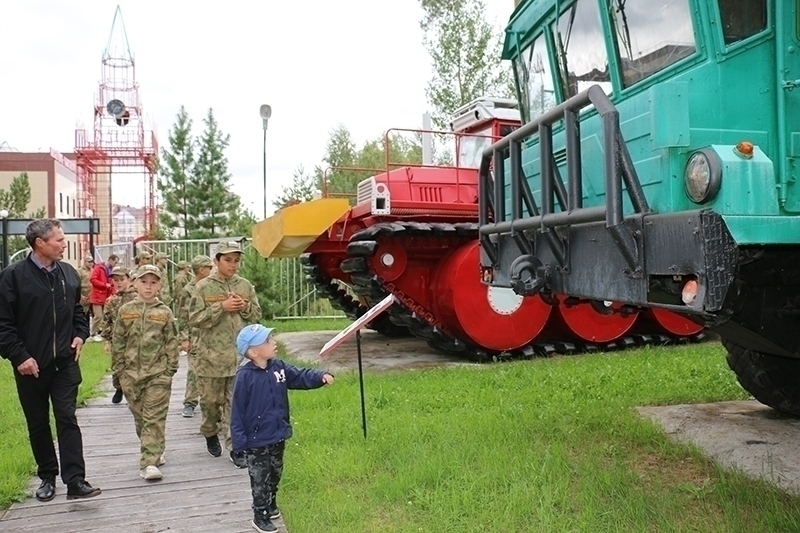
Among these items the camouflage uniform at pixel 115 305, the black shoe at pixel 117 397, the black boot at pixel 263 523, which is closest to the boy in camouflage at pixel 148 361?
the black boot at pixel 263 523

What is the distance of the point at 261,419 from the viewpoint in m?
4.24

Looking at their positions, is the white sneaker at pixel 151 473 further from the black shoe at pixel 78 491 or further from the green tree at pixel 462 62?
the green tree at pixel 462 62

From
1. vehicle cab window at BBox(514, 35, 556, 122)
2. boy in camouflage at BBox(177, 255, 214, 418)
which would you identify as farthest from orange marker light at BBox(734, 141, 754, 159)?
boy in camouflage at BBox(177, 255, 214, 418)

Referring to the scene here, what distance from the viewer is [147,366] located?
5449 mm

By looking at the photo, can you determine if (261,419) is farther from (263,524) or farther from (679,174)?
(679,174)

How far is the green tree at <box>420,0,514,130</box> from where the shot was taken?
26.1 metres

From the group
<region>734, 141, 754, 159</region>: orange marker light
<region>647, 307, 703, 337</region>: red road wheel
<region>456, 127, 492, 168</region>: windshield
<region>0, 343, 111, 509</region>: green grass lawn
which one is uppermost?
<region>456, 127, 492, 168</region>: windshield

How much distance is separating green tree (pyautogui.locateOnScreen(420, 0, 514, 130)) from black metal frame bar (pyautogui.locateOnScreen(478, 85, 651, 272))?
21243 millimetres

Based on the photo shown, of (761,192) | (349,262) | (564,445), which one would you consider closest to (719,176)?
(761,192)

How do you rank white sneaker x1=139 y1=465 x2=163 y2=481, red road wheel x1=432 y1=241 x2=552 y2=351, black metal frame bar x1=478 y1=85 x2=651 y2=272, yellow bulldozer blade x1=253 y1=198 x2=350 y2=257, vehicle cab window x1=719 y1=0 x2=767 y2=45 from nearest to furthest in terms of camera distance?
black metal frame bar x1=478 y1=85 x2=651 y2=272, vehicle cab window x1=719 y1=0 x2=767 y2=45, white sneaker x1=139 y1=465 x2=163 y2=481, red road wheel x1=432 y1=241 x2=552 y2=351, yellow bulldozer blade x1=253 y1=198 x2=350 y2=257

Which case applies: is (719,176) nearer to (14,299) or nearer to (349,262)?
(14,299)

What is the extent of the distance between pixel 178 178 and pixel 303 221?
61.8ft

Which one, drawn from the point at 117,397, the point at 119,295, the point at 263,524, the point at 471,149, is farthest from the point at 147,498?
the point at 471,149

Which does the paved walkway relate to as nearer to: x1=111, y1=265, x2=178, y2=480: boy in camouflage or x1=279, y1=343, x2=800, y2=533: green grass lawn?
x1=111, y1=265, x2=178, y2=480: boy in camouflage
